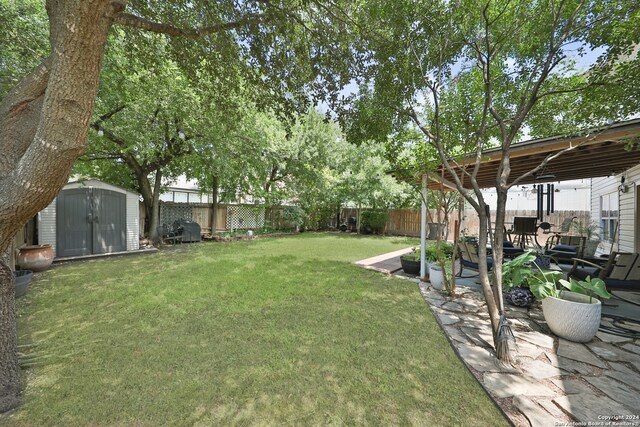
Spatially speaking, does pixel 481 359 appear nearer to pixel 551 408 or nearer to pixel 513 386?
pixel 513 386

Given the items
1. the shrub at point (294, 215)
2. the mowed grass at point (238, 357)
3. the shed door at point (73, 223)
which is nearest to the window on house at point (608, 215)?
the mowed grass at point (238, 357)

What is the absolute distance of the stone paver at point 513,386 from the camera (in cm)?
197

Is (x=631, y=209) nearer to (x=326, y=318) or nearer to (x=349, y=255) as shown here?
(x=349, y=255)

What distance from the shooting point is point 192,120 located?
7.45m

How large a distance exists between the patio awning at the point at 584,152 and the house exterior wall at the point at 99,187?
9.13 m

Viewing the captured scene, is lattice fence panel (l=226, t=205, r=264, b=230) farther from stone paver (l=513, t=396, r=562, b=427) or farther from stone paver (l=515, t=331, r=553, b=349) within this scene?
stone paver (l=513, t=396, r=562, b=427)

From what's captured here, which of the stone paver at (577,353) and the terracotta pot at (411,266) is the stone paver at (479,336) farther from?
the terracotta pot at (411,266)

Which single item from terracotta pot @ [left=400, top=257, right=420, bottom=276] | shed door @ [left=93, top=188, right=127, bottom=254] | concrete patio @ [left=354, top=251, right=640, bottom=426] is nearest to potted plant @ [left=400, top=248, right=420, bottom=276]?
terracotta pot @ [left=400, top=257, right=420, bottom=276]

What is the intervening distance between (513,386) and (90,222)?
31.2ft

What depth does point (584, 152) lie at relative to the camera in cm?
420

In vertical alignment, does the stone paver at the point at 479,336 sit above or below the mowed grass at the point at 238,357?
below

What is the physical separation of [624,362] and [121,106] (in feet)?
34.6

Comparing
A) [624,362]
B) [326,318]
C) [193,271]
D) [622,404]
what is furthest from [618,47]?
[193,271]

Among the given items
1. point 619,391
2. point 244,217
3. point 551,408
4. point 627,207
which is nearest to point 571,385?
point 619,391
